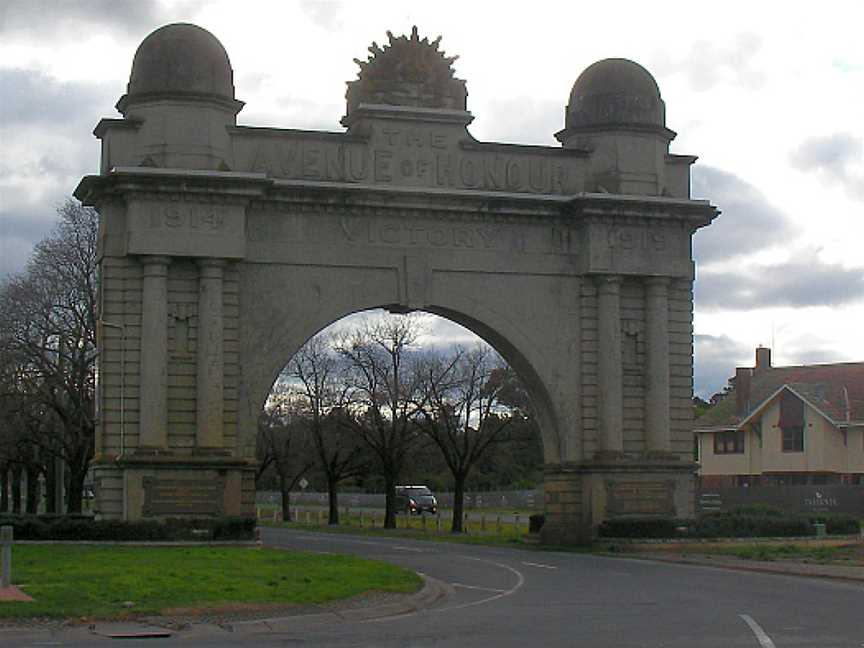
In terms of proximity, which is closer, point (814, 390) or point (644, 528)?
point (644, 528)

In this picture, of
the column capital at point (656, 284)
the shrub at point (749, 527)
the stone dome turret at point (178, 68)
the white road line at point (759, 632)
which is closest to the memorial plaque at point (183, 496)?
the stone dome turret at point (178, 68)

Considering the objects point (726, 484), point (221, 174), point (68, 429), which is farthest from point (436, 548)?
point (726, 484)

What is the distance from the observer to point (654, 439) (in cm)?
4041

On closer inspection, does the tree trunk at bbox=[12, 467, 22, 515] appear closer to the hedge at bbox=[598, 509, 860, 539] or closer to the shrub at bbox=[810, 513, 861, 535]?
the hedge at bbox=[598, 509, 860, 539]

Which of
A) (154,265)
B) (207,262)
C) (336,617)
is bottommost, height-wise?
(336,617)

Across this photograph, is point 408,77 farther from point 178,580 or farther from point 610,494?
point 178,580

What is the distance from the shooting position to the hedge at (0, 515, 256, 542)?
34.0m

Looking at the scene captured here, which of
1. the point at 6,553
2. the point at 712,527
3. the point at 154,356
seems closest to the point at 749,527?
the point at 712,527

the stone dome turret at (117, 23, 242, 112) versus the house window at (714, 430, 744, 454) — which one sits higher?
the stone dome turret at (117, 23, 242, 112)

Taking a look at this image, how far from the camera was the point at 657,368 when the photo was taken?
4056 cm

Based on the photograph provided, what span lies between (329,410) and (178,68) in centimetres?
3268

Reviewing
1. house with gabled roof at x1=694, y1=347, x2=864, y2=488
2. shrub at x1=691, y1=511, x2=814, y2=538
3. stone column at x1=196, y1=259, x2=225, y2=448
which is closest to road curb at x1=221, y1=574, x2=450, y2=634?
stone column at x1=196, y1=259, x2=225, y2=448

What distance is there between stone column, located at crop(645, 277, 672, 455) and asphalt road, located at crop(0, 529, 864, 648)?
9497 mm

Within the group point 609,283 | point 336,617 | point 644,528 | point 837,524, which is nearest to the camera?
point 336,617
